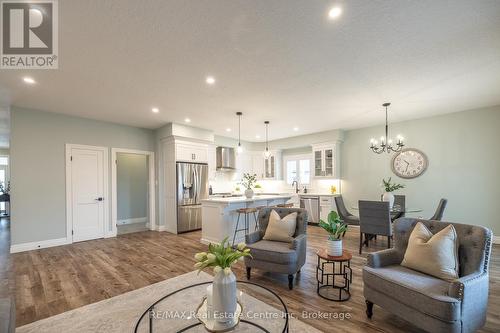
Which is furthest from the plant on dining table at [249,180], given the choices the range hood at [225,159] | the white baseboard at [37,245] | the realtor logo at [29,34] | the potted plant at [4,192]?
the potted plant at [4,192]

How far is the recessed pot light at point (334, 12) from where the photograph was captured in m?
1.91

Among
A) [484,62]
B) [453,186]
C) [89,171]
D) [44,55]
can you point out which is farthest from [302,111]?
[89,171]

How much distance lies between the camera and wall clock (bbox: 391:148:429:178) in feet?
17.5

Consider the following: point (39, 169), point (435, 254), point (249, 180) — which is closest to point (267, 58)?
point (435, 254)

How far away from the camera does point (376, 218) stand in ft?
13.0

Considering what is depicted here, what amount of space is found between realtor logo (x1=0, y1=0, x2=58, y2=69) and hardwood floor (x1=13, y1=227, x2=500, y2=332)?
2.78m

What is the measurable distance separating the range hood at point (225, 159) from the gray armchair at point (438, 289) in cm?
543

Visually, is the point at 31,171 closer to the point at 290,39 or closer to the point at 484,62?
the point at 290,39

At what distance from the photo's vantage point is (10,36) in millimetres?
2248

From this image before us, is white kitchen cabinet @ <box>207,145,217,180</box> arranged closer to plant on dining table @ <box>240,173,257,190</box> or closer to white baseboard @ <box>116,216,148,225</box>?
plant on dining table @ <box>240,173,257,190</box>

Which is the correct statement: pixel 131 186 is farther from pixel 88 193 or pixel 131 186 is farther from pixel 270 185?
pixel 270 185

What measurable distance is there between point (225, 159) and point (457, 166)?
5.79m

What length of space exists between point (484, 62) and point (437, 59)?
680 mm

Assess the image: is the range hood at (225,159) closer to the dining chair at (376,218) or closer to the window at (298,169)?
the window at (298,169)
